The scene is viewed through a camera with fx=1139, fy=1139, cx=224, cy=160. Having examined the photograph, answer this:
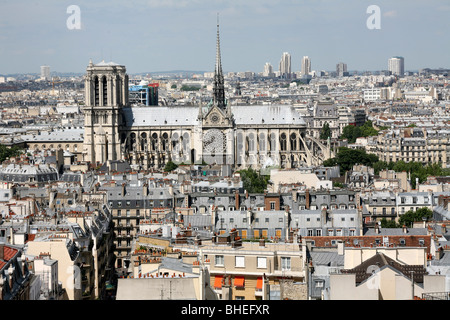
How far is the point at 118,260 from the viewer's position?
3800cm

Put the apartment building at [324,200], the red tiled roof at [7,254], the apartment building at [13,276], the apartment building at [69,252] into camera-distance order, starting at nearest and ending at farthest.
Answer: the apartment building at [13,276] → the red tiled roof at [7,254] → the apartment building at [69,252] → the apartment building at [324,200]

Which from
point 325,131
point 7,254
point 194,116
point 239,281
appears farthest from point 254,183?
point 325,131

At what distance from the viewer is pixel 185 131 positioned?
9244cm

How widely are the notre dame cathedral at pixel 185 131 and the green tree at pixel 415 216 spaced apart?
158 feet

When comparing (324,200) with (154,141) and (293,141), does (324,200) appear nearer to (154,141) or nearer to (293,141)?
(293,141)

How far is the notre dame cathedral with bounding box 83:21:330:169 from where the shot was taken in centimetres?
8975

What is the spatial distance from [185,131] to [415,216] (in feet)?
179

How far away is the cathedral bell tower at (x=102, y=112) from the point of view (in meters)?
89.6

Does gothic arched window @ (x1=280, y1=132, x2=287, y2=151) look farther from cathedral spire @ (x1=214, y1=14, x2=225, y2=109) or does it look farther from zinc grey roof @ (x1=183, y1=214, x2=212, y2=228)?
zinc grey roof @ (x1=183, y1=214, x2=212, y2=228)

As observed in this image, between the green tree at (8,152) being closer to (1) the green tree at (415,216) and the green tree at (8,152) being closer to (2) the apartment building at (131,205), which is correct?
(2) the apartment building at (131,205)

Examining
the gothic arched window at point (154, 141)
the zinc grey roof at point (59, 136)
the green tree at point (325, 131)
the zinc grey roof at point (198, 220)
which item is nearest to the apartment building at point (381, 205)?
the zinc grey roof at point (198, 220)

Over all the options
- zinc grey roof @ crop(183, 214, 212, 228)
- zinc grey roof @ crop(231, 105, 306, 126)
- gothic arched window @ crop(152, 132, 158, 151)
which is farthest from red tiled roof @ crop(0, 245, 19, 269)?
zinc grey roof @ crop(231, 105, 306, 126)
